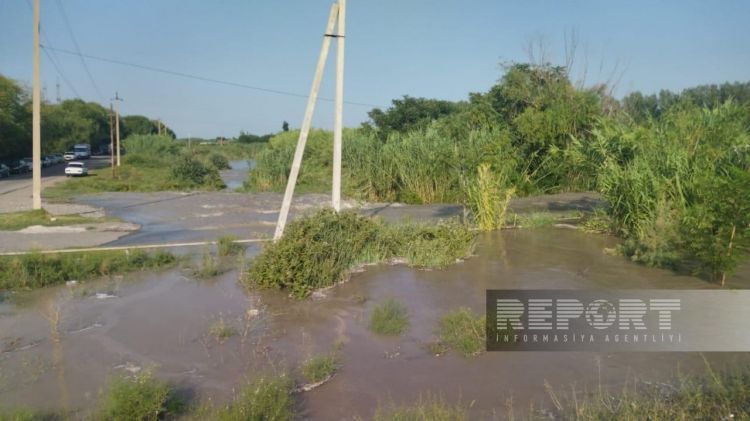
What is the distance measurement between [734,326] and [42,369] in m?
7.12

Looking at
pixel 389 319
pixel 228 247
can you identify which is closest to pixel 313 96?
pixel 228 247

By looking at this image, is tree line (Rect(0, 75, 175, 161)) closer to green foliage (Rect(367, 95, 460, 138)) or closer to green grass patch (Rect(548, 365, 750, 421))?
green foliage (Rect(367, 95, 460, 138))

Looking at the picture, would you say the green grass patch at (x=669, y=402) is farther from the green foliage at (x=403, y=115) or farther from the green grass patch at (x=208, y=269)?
the green foliage at (x=403, y=115)

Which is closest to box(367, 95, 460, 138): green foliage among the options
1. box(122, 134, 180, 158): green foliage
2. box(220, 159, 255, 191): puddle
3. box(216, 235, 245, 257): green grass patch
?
box(220, 159, 255, 191): puddle

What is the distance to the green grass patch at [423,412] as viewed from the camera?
13.8ft

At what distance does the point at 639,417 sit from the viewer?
13.8ft

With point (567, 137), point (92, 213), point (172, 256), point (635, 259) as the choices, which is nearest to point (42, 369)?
point (172, 256)

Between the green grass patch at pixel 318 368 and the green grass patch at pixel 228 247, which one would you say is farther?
the green grass patch at pixel 228 247

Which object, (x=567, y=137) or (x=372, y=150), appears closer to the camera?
(x=567, y=137)

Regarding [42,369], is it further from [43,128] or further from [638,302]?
[43,128]

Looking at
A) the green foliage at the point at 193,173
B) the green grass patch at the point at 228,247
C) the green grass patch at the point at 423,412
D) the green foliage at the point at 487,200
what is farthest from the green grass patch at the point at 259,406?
the green foliage at the point at 193,173

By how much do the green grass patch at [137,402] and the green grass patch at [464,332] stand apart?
9.18ft

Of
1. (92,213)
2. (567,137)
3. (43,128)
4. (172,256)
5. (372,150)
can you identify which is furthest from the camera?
(43,128)

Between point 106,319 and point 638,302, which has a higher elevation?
point 638,302
